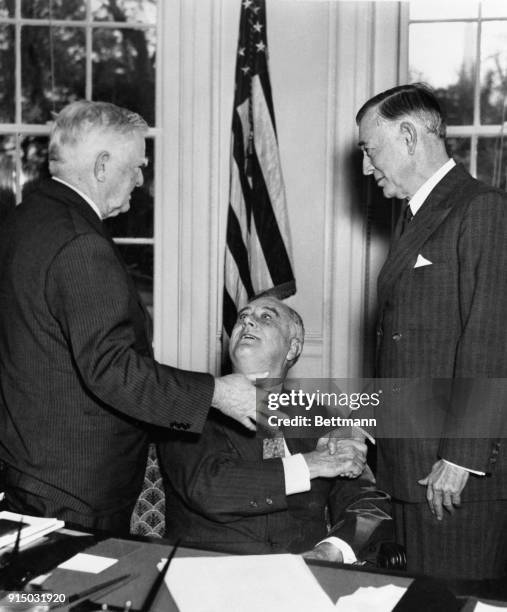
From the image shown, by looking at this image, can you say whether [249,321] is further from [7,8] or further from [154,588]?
[7,8]

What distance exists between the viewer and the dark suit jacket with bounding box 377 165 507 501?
206cm

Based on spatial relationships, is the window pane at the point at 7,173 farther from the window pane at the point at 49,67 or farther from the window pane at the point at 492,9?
the window pane at the point at 492,9

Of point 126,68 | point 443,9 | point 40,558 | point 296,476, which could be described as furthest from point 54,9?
point 40,558

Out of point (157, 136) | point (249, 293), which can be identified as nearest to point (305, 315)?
point (249, 293)

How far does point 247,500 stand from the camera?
7.10 ft

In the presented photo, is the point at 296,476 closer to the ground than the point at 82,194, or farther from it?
closer to the ground

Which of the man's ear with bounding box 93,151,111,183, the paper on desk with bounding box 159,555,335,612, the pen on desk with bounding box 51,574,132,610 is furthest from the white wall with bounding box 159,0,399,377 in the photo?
the pen on desk with bounding box 51,574,132,610

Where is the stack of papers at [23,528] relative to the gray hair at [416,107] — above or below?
below

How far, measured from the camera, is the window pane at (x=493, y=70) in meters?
4.08

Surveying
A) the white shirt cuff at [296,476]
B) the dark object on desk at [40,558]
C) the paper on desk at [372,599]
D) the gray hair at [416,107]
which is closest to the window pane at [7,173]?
the gray hair at [416,107]

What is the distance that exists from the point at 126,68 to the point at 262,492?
2.92m

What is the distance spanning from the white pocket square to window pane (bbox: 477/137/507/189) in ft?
6.88

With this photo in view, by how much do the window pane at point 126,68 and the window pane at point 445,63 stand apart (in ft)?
4.51

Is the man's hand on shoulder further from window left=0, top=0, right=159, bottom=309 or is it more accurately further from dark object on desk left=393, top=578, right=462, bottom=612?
window left=0, top=0, right=159, bottom=309
